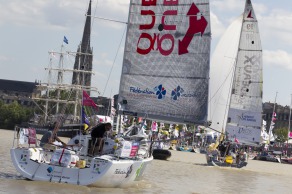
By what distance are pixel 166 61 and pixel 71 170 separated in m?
7.29

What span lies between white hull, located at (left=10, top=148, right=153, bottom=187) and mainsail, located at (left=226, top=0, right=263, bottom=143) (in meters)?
32.1

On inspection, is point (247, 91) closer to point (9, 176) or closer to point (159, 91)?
point (159, 91)

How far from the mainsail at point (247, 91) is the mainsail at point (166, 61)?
26109 mm

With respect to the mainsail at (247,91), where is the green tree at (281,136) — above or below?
below

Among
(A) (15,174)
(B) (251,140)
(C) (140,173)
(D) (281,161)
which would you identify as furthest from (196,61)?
(D) (281,161)

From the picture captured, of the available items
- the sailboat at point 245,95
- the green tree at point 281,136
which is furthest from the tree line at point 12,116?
the sailboat at point 245,95

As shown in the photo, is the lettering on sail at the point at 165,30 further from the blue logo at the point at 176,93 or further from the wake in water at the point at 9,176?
the wake in water at the point at 9,176

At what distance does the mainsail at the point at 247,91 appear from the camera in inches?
2100

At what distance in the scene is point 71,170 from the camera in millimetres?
20828

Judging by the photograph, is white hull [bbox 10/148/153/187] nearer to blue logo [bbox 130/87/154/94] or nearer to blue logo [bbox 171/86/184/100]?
blue logo [bbox 130/87/154/94]

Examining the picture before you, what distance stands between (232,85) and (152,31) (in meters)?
29.2

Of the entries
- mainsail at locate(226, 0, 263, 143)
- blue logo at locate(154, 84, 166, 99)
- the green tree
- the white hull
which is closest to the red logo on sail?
blue logo at locate(154, 84, 166, 99)

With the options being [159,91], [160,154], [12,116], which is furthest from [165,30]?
[12,116]

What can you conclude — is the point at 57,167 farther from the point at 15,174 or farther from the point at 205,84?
the point at 205,84
